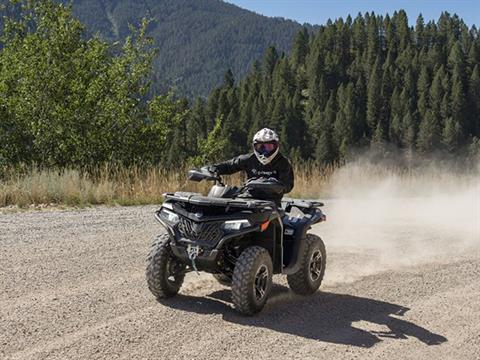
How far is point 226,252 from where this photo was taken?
5949 mm

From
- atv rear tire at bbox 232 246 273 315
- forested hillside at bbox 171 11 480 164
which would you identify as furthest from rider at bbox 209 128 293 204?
forested hillside at bbox 171 11 480 164

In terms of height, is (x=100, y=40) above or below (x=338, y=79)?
below

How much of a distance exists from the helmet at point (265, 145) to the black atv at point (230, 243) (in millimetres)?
536

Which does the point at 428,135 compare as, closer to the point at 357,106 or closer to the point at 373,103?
the point at 373,103

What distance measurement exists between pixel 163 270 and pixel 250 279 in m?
0.95

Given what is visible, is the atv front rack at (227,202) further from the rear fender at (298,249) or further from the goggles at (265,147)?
the goggles at (265,147)

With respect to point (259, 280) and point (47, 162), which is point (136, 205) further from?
point (259, 280)

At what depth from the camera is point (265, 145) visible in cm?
654

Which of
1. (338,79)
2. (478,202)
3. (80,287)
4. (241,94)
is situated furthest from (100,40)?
(338,79)

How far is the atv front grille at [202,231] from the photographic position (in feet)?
18.7

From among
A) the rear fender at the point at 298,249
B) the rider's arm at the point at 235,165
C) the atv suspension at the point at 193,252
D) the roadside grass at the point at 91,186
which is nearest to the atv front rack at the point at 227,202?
the atv suspension at the point at 193,252

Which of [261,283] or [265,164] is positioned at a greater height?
[265,164]

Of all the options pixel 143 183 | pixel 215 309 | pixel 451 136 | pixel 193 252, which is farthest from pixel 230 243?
pixel 451 136

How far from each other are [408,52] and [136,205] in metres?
199
